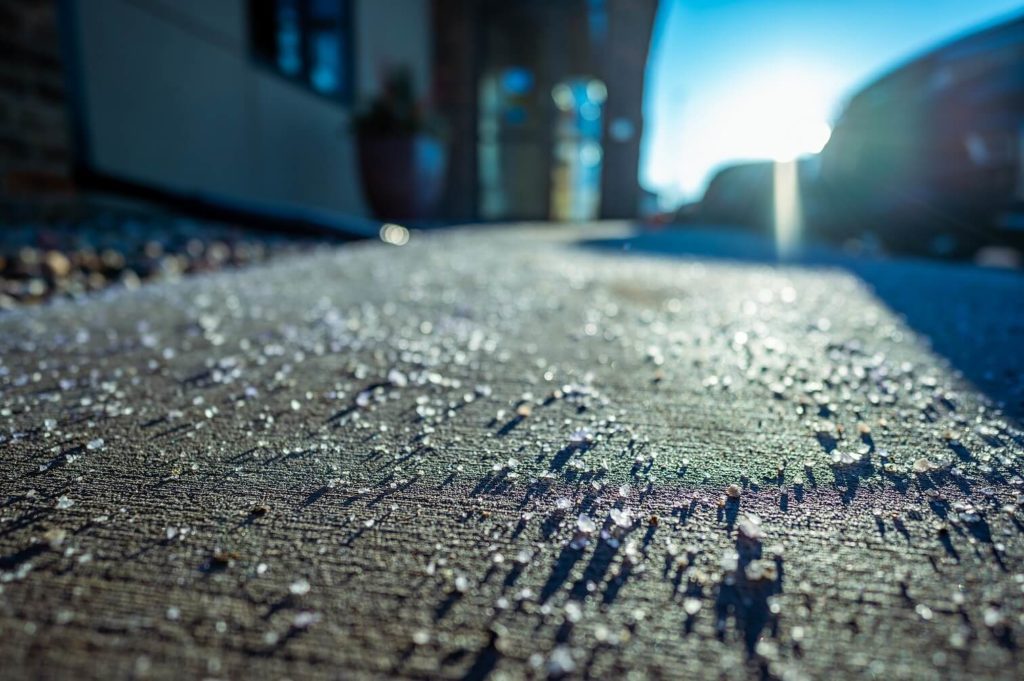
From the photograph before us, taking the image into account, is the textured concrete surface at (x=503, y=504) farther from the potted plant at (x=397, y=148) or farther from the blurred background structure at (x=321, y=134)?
the potted plant at (x=397, y=148)

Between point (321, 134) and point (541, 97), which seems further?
point (541, 97)

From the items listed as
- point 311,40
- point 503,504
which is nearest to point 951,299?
point 503,504

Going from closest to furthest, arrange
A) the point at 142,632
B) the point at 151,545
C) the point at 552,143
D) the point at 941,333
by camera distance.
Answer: the point at 142,632 → the point at 151,545 → the point at 941,333 → the point at 552,143

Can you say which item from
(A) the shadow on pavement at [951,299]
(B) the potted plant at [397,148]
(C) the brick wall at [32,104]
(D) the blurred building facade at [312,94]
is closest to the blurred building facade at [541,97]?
(D) the blurred building facade at [312,94]

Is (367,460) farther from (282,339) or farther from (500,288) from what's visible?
(500,288)

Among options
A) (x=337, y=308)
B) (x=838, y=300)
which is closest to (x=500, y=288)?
(x=337, y=308)

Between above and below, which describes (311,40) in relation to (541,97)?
below

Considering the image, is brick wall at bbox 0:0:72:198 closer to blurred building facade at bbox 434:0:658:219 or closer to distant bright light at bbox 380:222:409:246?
distant bright light at bbox 380:222:409:246

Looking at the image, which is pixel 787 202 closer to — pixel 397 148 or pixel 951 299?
pixel 397 148
